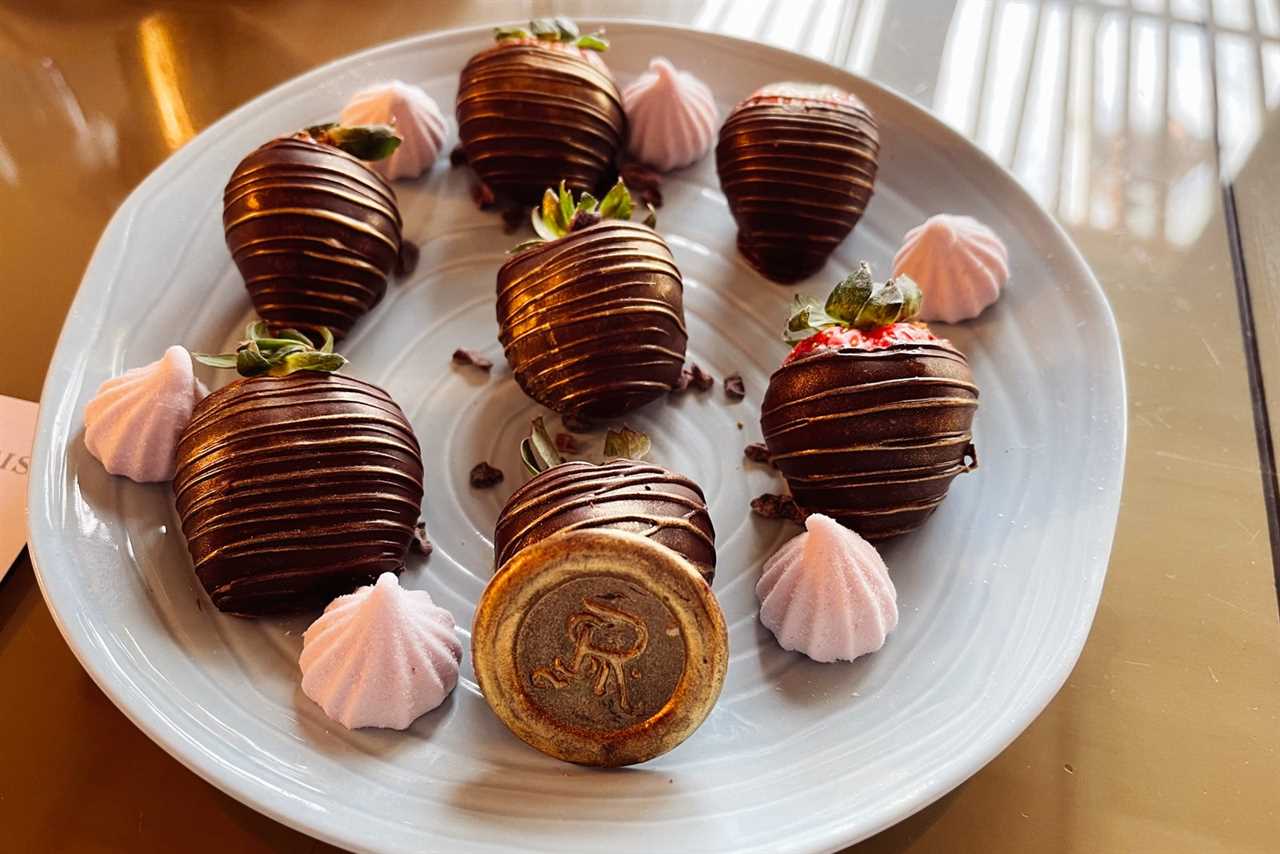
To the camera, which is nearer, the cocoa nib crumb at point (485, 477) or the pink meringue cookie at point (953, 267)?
the cocoa nib crumb at point (485, 477)

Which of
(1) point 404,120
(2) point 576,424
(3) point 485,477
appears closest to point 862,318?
(2) point 576,424

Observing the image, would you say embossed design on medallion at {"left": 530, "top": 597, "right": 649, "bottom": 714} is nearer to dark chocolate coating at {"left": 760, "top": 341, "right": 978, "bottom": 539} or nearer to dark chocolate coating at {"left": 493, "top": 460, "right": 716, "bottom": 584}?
dark chocolate coating at {"left": 493, "top": 460, "right": 716, "bottom": 584}

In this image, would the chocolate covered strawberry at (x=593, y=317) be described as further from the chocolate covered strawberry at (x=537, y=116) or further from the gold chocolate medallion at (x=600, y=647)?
the gold chocolate medallion at (x=600, y=647)

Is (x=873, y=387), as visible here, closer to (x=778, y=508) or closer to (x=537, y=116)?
(x=778, y=508)

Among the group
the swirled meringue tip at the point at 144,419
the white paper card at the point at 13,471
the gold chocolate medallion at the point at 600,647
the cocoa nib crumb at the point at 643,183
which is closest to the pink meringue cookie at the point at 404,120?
the cocoa nib crumb at the point at 643,183

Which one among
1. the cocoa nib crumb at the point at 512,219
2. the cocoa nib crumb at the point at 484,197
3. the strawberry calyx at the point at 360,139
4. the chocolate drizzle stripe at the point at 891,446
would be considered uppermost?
the strawberry calyx at the point at 360,139

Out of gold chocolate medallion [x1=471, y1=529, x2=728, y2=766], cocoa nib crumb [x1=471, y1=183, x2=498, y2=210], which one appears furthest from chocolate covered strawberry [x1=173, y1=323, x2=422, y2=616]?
cocoa nib crumb [x1=471, y1=183, x2=498, y2=210]
